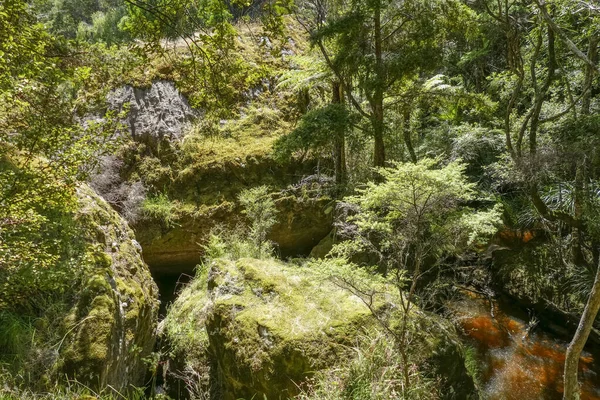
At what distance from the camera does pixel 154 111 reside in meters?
8.98

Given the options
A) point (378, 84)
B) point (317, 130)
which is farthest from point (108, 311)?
point (378, 84)

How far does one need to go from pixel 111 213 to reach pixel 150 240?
9.18ft

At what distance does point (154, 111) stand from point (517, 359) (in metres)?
9.51

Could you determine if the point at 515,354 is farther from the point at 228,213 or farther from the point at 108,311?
the point at 108,311

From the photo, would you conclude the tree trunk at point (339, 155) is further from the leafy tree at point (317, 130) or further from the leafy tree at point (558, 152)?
the leafy tree at point (558, 152)

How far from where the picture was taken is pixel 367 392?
119 inches

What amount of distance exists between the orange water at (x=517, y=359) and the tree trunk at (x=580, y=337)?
154cm

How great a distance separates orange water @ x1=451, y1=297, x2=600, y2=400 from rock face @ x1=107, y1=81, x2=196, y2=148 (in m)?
7.65

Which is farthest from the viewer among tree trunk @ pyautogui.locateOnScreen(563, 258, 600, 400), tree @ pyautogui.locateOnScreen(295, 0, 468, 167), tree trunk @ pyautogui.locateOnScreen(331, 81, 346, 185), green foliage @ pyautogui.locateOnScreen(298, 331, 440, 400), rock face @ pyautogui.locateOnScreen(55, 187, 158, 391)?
tree trunk @ pyautogui.locateOnScreen(331, 81, 346, 185)

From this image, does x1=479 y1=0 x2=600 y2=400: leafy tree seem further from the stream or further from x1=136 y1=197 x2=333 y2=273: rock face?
x1=136 y1=197 x2=333 y2=273: rock face

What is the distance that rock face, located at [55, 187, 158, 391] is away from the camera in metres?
3.40

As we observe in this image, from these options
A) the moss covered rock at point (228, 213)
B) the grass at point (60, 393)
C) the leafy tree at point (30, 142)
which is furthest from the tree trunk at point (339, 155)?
the grass at point (60, 393)

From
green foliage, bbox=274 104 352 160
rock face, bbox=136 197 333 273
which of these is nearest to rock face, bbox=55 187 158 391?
rock face, bbox=136 197 333 273

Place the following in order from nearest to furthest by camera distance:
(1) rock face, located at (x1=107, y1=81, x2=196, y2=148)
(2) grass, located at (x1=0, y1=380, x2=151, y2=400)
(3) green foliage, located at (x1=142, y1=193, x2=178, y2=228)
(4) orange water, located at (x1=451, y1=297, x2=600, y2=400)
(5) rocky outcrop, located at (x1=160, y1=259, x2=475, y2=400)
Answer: (2) grass, located at (x1=0, y1=380, x2=151, y2=400) → (5) rocky outcrop, located at (x1=160, y1=259, x2=475, y2=400) → (4) orange water, located at (x1=451, y1=297, x2=600, y2=400) → (3) green foliage, located at (x1=142, y1=193, x2=178, y2=228) → (1) rock face, located at (x1=107, y1=81, x2=196, y2=148)
